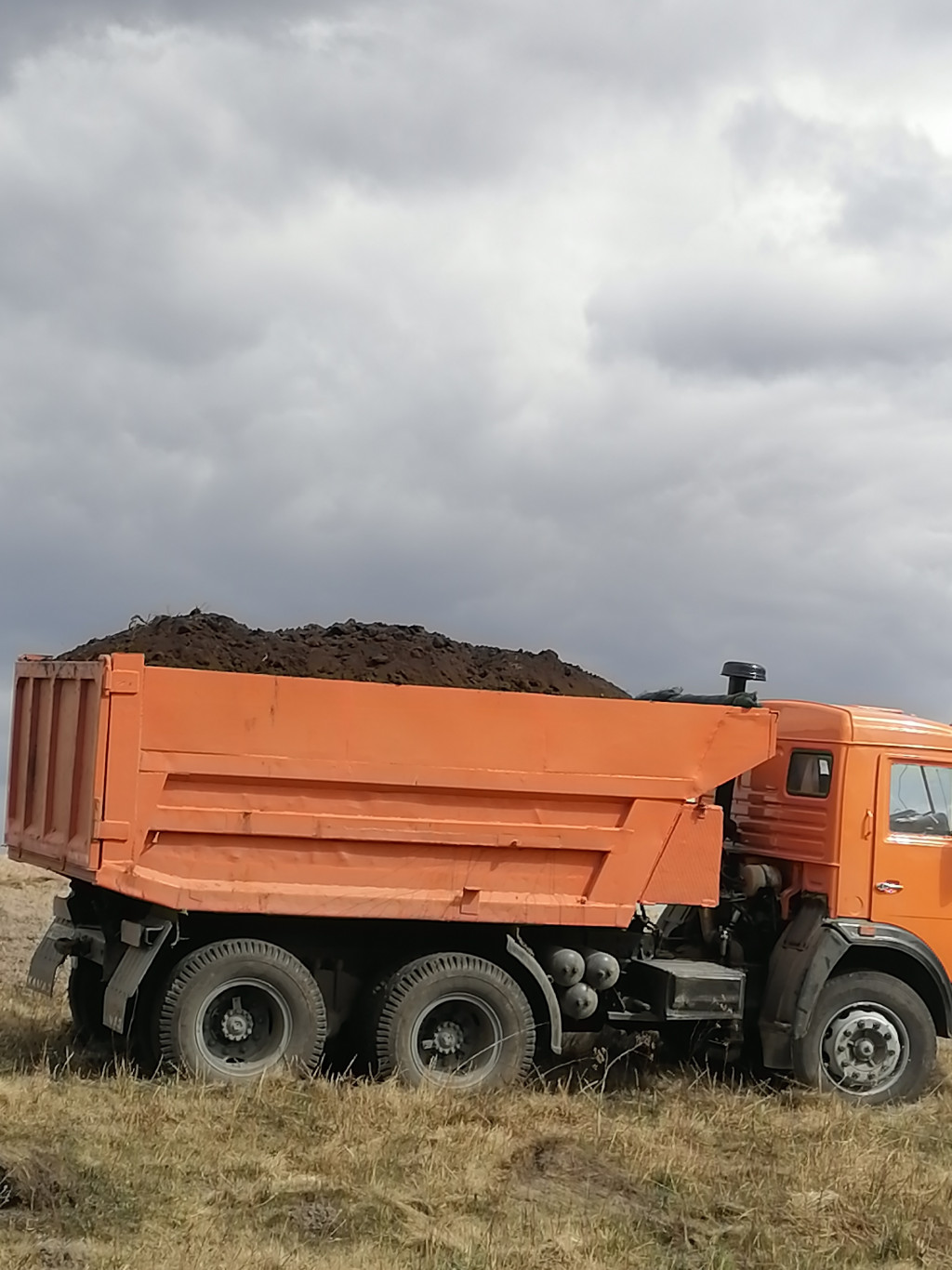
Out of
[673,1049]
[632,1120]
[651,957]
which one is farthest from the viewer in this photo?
[673,1049]

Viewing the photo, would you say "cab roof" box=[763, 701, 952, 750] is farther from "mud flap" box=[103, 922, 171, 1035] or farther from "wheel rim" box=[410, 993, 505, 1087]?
"mud flap" box=[103, 922, 171, 1035]

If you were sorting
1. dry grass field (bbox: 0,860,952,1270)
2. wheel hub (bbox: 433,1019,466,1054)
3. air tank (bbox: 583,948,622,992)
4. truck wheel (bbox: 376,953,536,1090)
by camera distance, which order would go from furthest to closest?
air tank (bbox: 583,948,622,992) → wheel hub (bbox: 433,1019,466,1054) → truck wheel (bbox: 376,953,536,1090) → dry grass field (bbox: 0,860,952,1270)

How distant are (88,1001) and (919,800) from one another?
5.83m

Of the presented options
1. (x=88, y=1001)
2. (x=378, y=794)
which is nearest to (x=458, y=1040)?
(x=378, y=794)

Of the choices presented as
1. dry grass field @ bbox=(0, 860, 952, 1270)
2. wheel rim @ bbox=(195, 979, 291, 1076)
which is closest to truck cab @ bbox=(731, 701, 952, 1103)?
dry grass field @ bbox=(0, 860, 952, 1270)

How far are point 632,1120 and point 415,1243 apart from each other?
3.05 metres

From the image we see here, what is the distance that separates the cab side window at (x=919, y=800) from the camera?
10.6 meters

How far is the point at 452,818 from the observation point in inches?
379

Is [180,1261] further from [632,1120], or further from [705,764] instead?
[705,764]

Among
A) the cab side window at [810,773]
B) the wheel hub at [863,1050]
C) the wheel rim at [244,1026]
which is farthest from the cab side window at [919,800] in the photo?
the wheel rim at [244,1026]

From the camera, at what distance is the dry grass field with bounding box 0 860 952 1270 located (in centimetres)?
635

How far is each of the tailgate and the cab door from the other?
5114 millimetres

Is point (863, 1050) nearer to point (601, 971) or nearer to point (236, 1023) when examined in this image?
point (601, 971)

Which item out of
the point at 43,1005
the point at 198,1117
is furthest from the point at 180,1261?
the point at 43,1005
